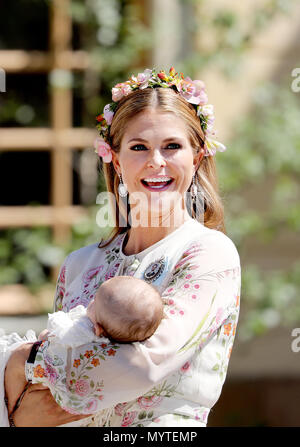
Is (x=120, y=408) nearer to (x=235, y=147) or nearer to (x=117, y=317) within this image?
(x=117, y=317)

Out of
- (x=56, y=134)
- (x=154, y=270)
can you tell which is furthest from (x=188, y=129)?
(x=56, y=134)

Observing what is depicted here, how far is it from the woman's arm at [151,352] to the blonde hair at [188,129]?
323 mm

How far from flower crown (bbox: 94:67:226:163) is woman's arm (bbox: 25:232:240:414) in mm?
413

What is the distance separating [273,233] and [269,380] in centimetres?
96

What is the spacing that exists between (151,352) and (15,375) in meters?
0.37

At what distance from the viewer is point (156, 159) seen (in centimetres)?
196

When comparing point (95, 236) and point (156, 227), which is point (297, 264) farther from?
point (156, 227)

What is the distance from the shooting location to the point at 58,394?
180cm

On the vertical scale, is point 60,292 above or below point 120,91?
below

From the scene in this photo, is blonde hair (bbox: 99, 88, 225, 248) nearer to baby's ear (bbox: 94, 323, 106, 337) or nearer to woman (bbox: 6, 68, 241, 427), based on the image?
woman (bbox: 6, 68, 241, 427)

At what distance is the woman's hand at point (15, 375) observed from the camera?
187cm

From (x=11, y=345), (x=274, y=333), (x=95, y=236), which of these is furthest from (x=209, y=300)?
(x=274, y=333)

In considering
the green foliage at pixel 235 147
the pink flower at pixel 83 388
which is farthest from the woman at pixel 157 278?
the green foliage at pixel 235 147

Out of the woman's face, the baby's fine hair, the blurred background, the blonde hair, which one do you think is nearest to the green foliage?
the blurred background
